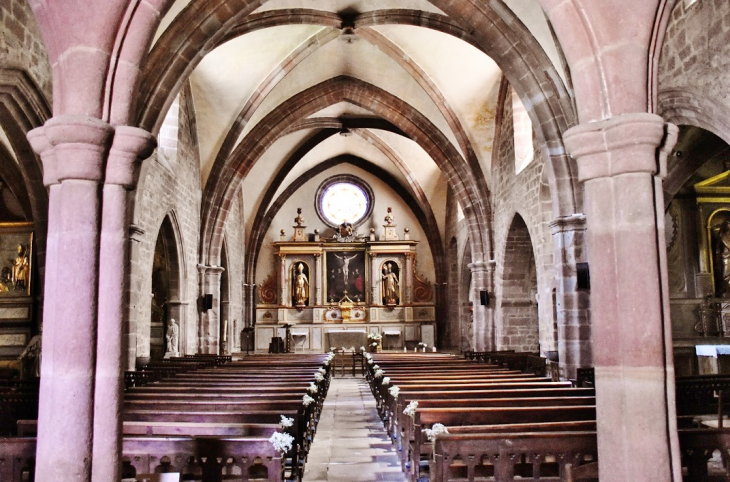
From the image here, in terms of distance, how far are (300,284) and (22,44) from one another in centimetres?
1767

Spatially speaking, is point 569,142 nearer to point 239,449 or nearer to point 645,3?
point 645,3

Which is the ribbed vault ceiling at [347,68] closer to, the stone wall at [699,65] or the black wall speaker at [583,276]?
the stone wall at [699,65]

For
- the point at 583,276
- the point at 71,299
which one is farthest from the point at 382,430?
the point at 71,299

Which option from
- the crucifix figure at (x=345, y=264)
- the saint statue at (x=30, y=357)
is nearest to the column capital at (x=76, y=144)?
the saint statue at (x=30, y=357)

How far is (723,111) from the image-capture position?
7930 mm

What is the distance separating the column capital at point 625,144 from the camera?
454 cm

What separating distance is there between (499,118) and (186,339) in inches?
369

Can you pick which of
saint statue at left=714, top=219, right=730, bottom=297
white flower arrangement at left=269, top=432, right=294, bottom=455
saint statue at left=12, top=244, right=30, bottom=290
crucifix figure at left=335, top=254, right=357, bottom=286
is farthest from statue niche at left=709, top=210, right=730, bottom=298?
crucifix figure at left=335, top=254, right=357, bottom=286

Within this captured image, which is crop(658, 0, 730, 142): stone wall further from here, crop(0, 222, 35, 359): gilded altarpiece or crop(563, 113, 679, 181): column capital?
crop(0, 222, 35, 359): gilded altarpiece

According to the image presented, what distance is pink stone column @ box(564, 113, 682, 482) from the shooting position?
4.30 m

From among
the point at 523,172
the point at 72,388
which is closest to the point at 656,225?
the point at 72,388

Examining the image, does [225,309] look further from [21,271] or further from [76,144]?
[76,144]

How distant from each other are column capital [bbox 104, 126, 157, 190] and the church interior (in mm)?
21

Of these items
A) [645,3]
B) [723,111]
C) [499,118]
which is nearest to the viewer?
[645,3]
